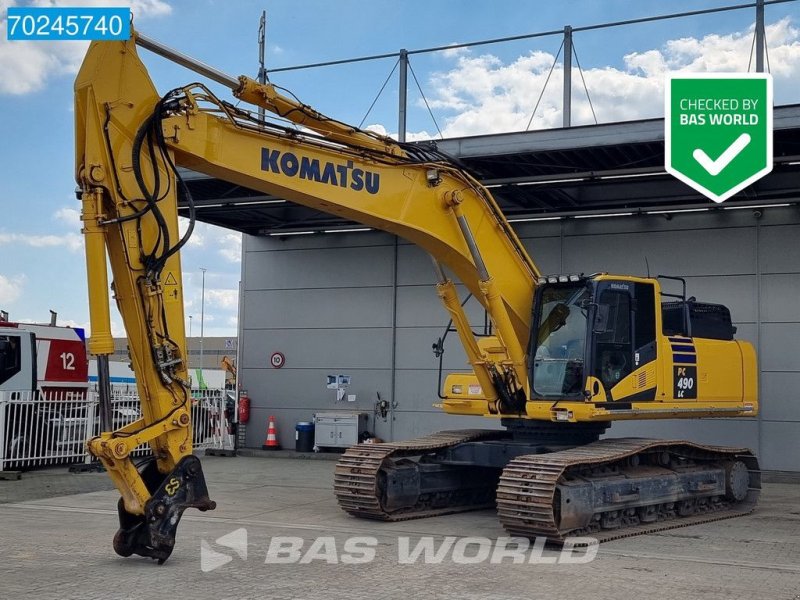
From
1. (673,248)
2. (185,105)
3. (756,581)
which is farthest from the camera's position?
(673,248)

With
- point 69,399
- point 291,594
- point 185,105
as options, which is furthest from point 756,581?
point 69,399

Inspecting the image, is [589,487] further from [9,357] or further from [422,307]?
[9,357]

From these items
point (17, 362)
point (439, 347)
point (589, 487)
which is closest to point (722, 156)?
point (439, 347)

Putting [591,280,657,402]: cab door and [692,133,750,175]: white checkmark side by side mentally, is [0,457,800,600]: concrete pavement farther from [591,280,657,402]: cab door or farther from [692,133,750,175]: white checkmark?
[692,133,750,175]: white checkmark

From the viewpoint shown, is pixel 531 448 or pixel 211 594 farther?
pixel 531 448

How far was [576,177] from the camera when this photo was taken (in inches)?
663

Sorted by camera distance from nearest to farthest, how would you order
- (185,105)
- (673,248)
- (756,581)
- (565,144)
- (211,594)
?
(211,594) → (756,581) → (185,105) → (565,144) → (673,248)

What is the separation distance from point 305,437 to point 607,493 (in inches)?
417

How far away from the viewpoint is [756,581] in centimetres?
841

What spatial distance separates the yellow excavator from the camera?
867 centimetres

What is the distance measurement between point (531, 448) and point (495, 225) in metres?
2.73

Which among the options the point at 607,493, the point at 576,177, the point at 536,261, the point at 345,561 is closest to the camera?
the point at 345,561

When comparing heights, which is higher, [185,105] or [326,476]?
[185,105]

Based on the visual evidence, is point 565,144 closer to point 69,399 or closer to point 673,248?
point 673,248
